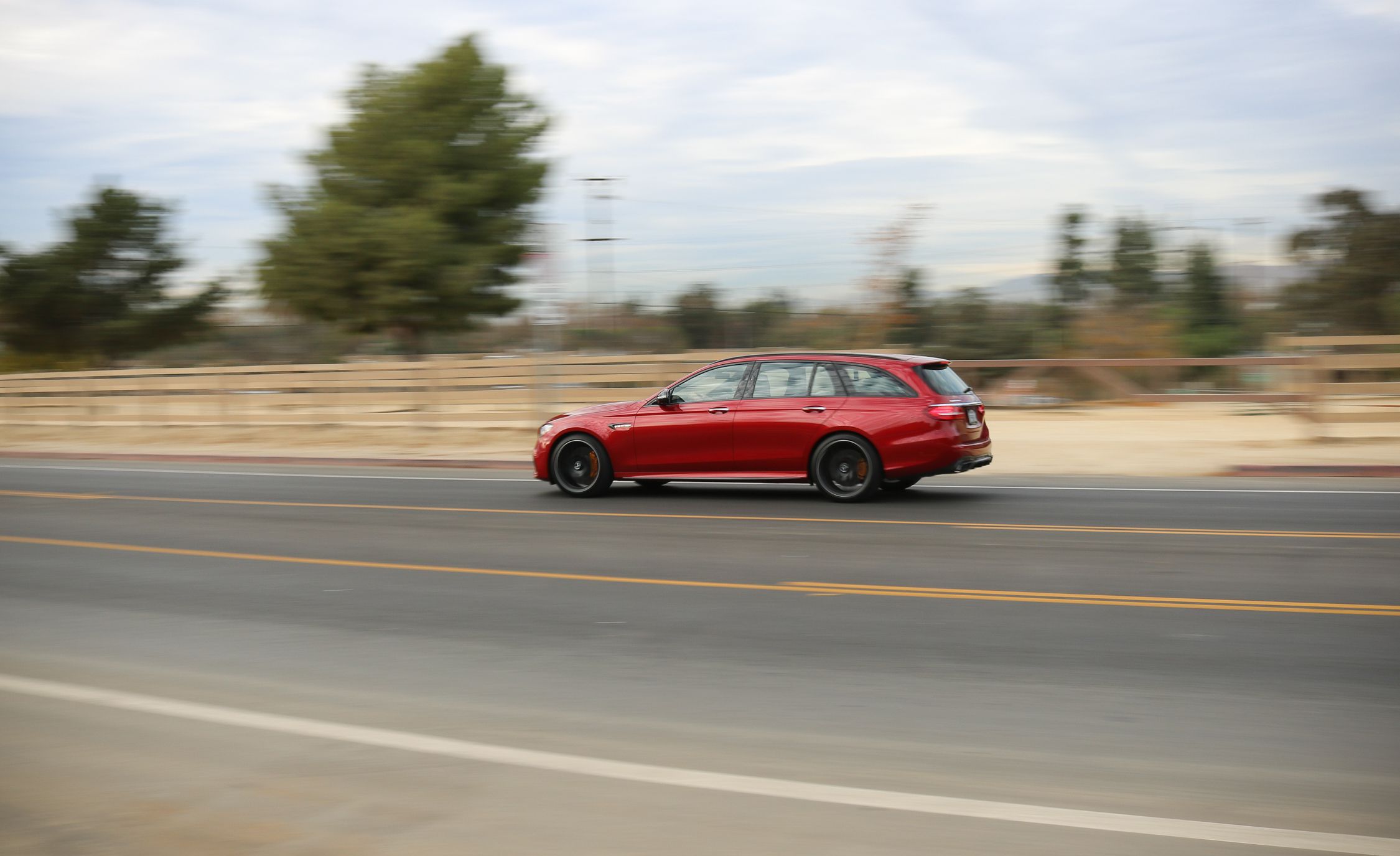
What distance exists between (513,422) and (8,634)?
1681 centimetres

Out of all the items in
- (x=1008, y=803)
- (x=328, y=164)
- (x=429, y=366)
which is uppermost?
(x=328, y=164)

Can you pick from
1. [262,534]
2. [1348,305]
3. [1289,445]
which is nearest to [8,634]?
[262,534]

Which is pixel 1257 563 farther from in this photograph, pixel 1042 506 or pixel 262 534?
pixel 262 534

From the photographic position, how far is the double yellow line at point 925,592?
746 centimetres

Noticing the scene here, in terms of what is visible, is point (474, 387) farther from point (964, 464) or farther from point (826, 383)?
point (964, 464)

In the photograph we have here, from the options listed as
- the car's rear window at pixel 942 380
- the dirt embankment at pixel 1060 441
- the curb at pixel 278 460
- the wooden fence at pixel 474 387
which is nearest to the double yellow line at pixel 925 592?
the car's rear window at pixel 942 380

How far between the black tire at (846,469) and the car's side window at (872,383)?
50 cm

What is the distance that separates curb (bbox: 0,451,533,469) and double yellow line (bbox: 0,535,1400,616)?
28.5 ft

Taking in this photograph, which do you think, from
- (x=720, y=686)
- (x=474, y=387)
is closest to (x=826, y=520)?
(x=720, y=686)

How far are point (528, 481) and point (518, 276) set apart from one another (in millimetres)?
20127

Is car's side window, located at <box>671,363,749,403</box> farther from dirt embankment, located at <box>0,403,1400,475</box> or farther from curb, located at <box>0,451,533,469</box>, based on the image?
curb, located at <box>0,451,533,469</box>

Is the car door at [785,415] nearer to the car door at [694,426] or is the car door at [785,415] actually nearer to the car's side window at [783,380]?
the car's side window at [783,380]

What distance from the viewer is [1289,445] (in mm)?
18234

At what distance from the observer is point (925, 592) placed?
8.18 m
